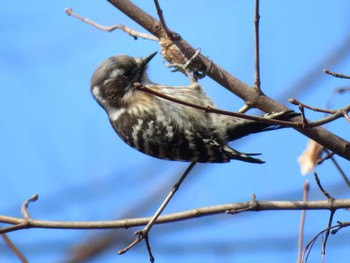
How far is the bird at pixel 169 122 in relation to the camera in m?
3.40

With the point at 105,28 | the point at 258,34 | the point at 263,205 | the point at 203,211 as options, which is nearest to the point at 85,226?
the point at 203,211

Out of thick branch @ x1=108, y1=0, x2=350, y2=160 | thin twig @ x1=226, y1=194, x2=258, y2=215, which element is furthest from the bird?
thin twig @ x1=226, y1=194, x2=258, y2=215

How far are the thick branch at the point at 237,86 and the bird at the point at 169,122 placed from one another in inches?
13.5

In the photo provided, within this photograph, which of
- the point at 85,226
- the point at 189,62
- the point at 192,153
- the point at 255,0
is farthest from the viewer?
the point at 192,153

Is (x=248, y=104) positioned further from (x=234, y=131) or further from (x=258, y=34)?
(x=234, y=131)

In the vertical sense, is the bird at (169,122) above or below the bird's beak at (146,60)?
below

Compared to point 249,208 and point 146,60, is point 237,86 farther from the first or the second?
point 146,60

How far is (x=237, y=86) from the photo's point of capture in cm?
285

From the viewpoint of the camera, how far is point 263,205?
8.35ft

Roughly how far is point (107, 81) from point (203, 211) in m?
1.50

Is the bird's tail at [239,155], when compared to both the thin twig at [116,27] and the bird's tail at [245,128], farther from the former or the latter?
the thin twig at [116,27]

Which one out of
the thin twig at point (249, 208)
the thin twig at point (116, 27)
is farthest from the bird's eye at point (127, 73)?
the thin twig at point (249, 208)

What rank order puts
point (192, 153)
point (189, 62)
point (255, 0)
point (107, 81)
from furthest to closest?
1. point (107, 81)
2. point (192, 153)
3. point (189, 62)
4. point (255, 0)

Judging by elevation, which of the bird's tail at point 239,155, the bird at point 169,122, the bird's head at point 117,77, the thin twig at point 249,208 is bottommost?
the thin twig at point 249,208
